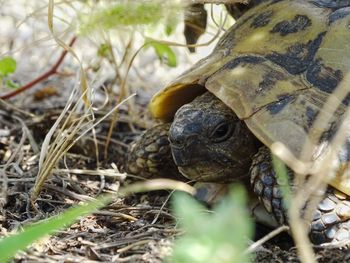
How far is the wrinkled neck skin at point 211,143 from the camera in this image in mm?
2578

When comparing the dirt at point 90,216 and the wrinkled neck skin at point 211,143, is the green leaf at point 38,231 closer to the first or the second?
the dirt at point 90,216

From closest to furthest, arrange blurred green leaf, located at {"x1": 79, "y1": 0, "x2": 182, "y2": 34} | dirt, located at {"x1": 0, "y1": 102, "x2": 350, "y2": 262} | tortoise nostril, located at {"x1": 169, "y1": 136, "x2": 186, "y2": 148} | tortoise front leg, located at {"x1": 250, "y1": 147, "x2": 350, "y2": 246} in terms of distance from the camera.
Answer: dirt, located at {"x1": 0, "y1": 102, "x2": 350, "y2": 262}, tortoise front leg, located at {"x1": 250, "y1": 147, "x2": 350, "y2": 246}, tortoise nostril, located at {"x1": 169, "y1": 136, "x2": 186, "y2": 148}, blurred green leaf, located at {"x1": 79, "y1": 0, "x2": 182, "y2": 34}

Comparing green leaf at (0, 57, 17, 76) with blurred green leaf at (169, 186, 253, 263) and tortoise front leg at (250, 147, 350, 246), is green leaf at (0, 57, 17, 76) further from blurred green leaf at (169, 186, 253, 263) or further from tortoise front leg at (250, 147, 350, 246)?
blurred green leaf at (169, 186, 253, 263)

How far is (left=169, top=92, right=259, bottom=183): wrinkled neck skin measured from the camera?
2.58m

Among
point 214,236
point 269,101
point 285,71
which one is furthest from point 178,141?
point 214,236

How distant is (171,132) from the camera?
8.47 ft

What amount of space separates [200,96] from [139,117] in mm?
1133

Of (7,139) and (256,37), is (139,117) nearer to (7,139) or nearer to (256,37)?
(7,139)

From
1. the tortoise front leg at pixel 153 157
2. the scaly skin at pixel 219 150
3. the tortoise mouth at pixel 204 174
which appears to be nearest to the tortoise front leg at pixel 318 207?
the scaly skin at pixel 219 150

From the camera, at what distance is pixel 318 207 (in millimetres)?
2289

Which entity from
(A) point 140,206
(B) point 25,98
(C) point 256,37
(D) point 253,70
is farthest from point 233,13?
(B) point 25,98

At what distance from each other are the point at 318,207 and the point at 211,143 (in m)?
0.54

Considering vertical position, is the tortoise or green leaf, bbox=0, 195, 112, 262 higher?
green leaf, bbox=0, 195, 112, 262

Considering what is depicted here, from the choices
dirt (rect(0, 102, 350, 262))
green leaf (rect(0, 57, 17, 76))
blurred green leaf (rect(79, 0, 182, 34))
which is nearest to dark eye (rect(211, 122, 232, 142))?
dirt (rect(0, 102, 350, 262))
